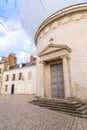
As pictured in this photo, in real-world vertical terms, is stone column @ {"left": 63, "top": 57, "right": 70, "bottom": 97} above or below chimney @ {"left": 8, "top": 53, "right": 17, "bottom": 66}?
below

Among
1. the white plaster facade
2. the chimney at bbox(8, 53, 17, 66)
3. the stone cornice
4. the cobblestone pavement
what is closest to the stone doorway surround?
the stone cornice

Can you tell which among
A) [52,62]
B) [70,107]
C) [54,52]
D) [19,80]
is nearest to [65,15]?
[54,52]

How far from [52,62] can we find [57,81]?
72.0 inches

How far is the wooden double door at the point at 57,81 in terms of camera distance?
32.8 ft

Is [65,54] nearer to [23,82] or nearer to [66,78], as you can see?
[66,78]

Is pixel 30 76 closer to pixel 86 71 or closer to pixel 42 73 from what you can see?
pixel 42 73

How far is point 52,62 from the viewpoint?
10.9 m

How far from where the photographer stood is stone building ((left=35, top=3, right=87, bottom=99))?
865 cm

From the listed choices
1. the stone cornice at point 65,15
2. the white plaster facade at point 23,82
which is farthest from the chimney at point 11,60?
the stone cornice at point 65,15

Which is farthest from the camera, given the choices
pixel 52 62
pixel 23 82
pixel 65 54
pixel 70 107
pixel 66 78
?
pixel 23 82

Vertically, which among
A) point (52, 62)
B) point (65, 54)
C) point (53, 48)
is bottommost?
point (52, 62)

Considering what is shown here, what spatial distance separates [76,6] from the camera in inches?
378

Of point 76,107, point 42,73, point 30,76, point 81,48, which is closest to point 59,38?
point 81,48

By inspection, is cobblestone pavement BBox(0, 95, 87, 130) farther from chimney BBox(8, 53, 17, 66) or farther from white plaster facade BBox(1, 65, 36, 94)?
chimney BBox(8, 53, 17, 66)
